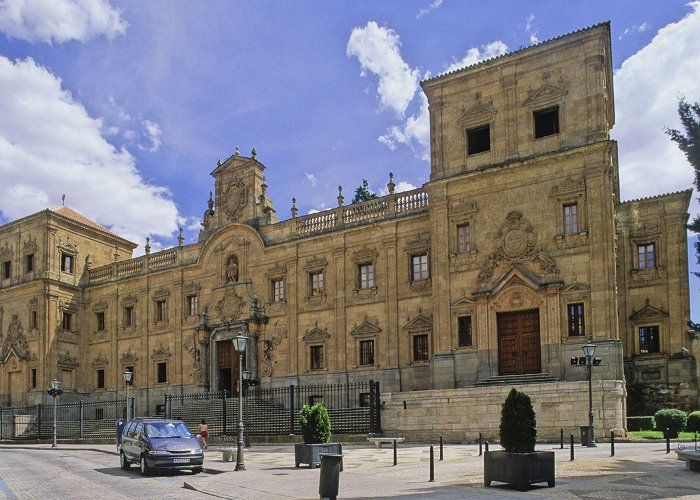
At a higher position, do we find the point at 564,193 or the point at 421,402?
the point at 564,193

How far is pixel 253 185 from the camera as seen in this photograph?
4200 centimetres

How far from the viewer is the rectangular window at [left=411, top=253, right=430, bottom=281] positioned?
1384 inches

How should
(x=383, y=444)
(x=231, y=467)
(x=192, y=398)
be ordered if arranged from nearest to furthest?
(x=231, y=467), (x=383, y=444), (x=192, y=398)

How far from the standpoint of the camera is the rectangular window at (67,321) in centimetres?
4897

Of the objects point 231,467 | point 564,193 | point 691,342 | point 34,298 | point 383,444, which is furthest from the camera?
point 34,298

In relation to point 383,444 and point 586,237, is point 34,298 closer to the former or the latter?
point 383,444

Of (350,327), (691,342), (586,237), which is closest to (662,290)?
(691,342)

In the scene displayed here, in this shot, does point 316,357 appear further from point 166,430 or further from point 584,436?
point 584,436

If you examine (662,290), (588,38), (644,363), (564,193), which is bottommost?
(644,363)

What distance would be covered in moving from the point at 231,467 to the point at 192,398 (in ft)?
62.4

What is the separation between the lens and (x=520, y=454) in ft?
47.5

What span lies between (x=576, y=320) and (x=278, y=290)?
17.3 metres

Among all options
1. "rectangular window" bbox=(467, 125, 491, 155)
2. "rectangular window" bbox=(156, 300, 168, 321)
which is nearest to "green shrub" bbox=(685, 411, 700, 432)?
"rectangular window" bbox=(467, 125, 491, 155)

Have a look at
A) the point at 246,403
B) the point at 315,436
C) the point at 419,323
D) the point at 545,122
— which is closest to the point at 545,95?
the point at 545,122
